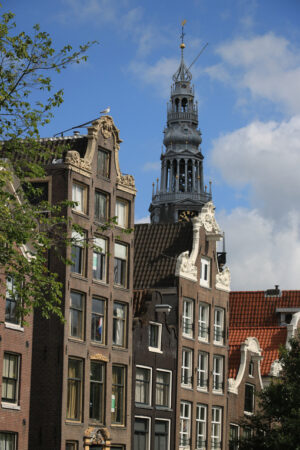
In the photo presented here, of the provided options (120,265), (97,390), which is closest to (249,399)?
(120,265)

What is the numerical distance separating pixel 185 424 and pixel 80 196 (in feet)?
53.6

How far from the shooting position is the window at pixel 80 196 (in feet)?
187

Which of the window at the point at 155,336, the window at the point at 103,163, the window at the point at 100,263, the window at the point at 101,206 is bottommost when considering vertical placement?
the window at the point at 155,336

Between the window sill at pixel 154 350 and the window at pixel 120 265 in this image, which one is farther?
the window sill at pixel 154 350

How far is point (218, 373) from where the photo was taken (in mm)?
70188

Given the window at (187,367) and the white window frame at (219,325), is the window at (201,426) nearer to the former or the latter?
the window at (187,367)

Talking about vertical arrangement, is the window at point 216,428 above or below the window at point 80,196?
below

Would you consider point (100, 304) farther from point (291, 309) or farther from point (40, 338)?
point (291, 309)

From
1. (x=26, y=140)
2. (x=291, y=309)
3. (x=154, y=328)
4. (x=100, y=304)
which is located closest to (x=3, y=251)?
(x=26, y=140)

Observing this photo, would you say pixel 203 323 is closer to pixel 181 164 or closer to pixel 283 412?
pixel 283 412

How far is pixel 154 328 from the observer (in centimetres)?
6338

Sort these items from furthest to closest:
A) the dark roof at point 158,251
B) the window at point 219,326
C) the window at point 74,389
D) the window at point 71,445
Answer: the window at point 219,326
the dark roof at point 158,251
the window at point 74,389
the window at point 71,445

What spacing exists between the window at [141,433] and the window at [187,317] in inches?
249

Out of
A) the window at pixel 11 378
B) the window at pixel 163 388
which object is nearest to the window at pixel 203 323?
the window at pixel 163 388
